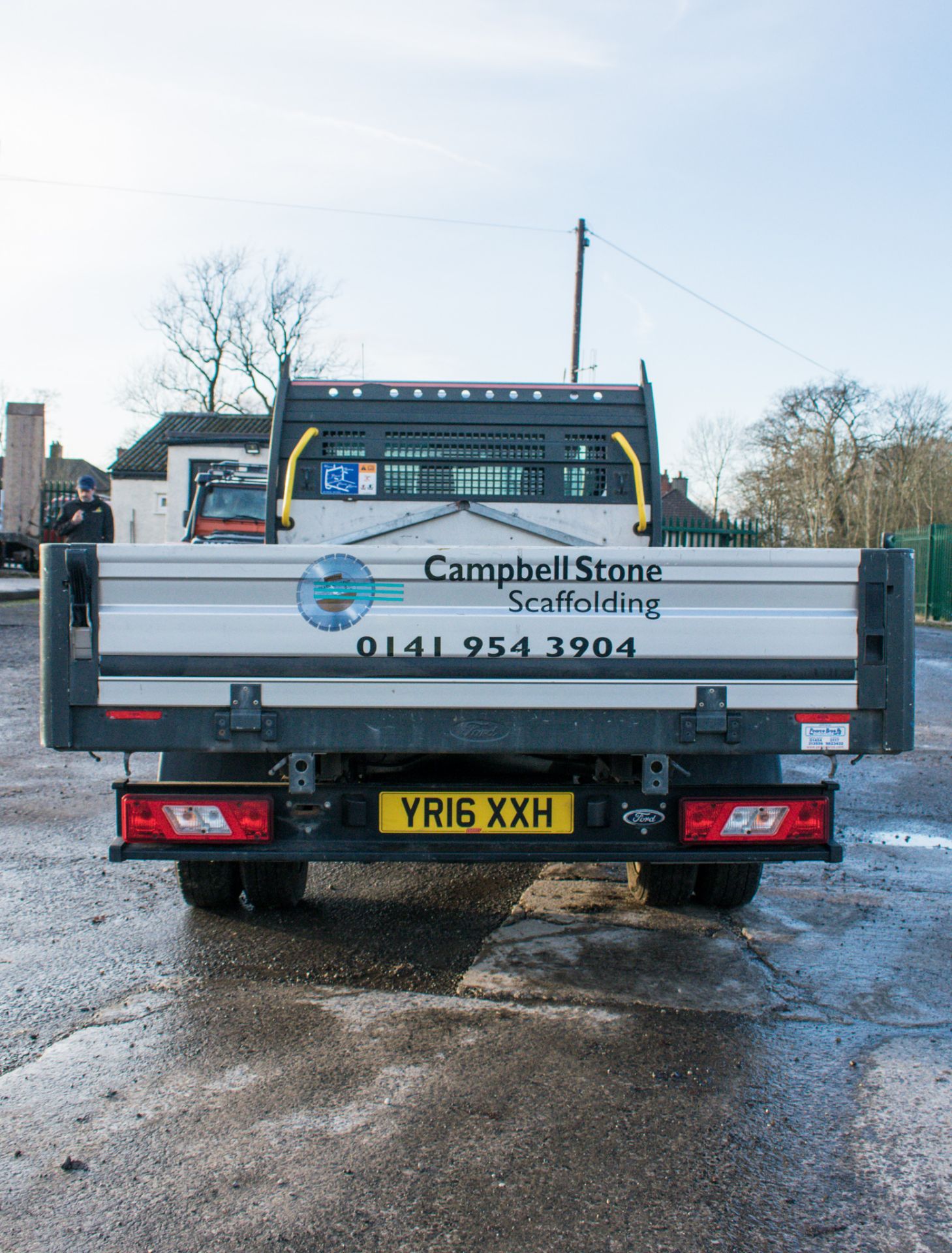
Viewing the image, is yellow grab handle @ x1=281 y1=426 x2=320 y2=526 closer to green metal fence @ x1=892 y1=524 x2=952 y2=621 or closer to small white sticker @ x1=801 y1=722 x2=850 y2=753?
small white sticker @ x1=801 y1=722 x2=850 y2=753

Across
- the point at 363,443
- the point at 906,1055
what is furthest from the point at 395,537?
the point at 906,1055

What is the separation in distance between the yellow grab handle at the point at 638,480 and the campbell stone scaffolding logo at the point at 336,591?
8.23 ft

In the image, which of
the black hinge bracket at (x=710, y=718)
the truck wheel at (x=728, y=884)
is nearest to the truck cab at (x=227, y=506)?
the truck wheel at (x=728, y=884)

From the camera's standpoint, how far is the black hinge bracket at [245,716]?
3.30 meters

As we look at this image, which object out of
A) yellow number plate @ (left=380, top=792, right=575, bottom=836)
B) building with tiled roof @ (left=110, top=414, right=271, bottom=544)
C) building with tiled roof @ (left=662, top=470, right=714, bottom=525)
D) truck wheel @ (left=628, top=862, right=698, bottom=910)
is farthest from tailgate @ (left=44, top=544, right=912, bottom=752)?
building with tiled roof @ (left=662, top=470, right=714, bottom=525)

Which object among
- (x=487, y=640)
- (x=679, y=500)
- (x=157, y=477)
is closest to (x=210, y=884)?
(x=487, y=640)

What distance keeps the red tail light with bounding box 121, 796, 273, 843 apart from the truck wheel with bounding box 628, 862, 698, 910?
69.4 inches

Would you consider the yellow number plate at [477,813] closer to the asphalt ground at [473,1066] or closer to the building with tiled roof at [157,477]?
the asphalt ground at [473,1066]

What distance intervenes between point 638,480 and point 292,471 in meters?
1.85

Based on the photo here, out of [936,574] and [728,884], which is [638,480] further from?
[936,574]

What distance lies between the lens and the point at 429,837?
3.61 meters

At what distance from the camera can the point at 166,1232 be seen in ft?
7.51

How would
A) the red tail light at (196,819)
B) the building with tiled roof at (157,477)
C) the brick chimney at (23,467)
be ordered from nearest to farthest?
1. the red tail light at (196,819)
2. the building with tiled roof at (157,477)
3. the brick chimney at (23,467)

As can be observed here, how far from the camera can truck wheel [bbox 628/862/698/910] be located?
448cm
